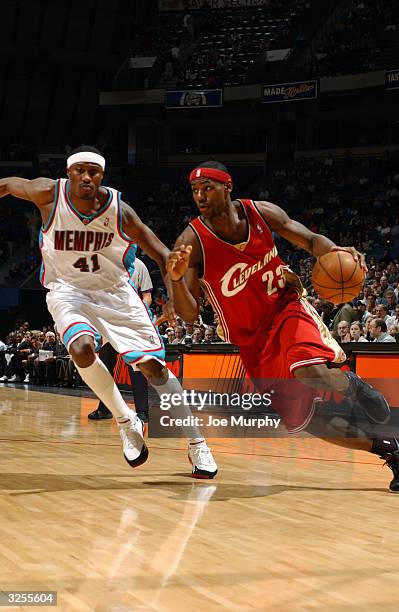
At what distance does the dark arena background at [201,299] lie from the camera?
2684 millimetres

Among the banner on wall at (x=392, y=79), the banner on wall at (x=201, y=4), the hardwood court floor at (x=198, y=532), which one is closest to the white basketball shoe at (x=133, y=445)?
the hardwood court floor at (x=198, y=532)

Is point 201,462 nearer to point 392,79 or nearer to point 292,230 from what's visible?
point 292,230

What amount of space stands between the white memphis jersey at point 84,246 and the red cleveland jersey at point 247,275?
1.77 feet

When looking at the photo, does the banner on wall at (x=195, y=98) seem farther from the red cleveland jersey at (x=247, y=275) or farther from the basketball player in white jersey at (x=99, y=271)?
the red cleveland jersey at (x=247, y=275)

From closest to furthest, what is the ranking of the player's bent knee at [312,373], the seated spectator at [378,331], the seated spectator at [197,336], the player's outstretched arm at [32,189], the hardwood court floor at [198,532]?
the hardwood court floor at [198,532] → the player's bent knee at [312,373] → the player's outstretched arm at [32,189] → the seated spectator at [378,331] → the seated spectator at [197,336]

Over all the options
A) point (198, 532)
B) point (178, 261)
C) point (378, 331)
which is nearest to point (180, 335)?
point (378, 331)

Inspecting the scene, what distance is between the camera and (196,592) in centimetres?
237

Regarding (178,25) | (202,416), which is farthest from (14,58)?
(202,416)

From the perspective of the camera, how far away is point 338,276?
4.35 metres

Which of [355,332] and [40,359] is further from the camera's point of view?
[40,359]

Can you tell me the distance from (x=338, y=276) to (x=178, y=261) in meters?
0.94

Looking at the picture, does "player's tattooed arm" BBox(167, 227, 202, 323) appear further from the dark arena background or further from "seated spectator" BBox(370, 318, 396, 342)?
"seated spectator" BBox(370, 318, 396, 342)

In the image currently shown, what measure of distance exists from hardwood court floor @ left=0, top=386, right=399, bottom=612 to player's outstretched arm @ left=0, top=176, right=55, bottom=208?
167 centimetres

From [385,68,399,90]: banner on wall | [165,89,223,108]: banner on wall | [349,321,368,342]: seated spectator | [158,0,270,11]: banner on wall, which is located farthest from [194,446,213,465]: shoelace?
[158,0,270,11]: banner on wall
